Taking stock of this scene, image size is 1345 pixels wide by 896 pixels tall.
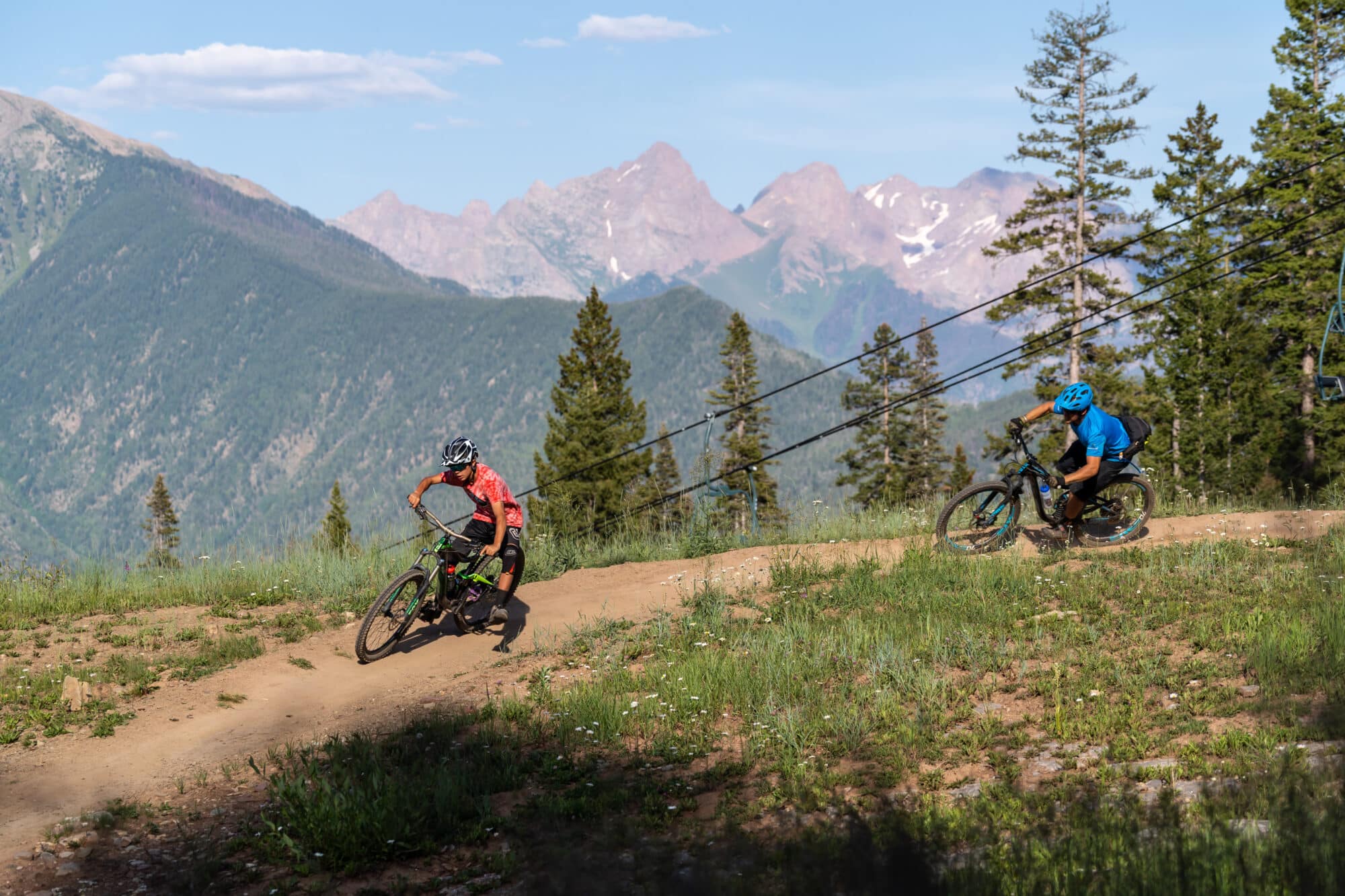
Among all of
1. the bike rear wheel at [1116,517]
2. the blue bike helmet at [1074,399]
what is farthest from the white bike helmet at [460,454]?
the bike rear wheel at [1116,517]

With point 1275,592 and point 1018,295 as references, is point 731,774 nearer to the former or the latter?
point 1275,592

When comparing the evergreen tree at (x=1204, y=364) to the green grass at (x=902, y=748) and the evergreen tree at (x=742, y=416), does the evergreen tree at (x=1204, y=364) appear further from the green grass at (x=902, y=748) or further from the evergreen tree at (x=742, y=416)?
the green grass at (x=902, y=748)

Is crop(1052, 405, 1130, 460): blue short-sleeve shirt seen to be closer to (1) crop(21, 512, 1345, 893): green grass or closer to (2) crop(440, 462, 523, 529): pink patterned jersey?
(1) crop(21, 512, 1345, 893): green grass

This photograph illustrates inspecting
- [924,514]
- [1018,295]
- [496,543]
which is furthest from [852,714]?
[1018,295]

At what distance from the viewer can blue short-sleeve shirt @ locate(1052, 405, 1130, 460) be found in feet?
42.5

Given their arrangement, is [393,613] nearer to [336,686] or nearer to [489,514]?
[336,686]

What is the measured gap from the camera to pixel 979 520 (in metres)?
13.7

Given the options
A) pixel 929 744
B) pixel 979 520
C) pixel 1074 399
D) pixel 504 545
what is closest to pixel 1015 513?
pixel 979 520

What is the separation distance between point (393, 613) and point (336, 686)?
1.19m

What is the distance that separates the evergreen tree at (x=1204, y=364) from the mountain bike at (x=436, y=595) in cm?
2580

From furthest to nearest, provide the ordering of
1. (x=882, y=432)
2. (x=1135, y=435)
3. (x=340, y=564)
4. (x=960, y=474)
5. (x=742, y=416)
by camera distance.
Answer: (x=882, y=432), (x=742, y=416), (x=960, y=474), (x=340, y=564), (x=1135, y=435)

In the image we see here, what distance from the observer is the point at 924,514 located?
16.5 m

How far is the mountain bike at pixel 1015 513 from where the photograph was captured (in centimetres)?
1348

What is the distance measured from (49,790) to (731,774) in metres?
4.85
